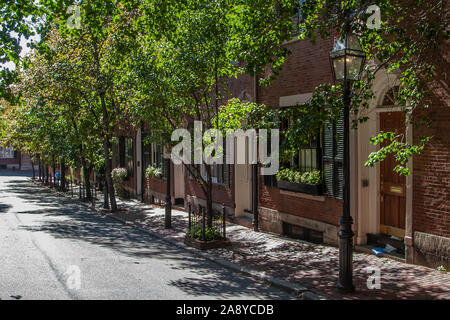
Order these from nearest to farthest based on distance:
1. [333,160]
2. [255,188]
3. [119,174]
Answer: [333,160] < [255,188] < [119,174]

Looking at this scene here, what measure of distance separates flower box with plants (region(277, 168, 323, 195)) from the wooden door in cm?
157

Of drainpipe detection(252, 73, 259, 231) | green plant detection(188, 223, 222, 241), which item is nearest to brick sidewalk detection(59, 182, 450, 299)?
drainpipe detection(252, 73, 259, 231)

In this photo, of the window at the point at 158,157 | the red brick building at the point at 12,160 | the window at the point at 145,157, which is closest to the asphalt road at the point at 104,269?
the window at the point at 158,157

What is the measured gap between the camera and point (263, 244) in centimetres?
1145

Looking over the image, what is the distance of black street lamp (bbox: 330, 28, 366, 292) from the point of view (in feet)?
22.8

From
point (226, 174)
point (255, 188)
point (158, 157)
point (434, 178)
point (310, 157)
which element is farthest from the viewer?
point (158, 157)

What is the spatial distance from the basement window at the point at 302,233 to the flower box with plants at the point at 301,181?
3.60ft

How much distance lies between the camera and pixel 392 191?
9617 millimetres

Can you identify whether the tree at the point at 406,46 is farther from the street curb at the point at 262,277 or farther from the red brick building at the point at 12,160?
the red brick building at the point at 12,160

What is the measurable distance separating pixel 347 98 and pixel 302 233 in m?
5.71

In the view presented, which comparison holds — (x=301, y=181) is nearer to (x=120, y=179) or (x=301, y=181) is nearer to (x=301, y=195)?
(x=301, y=195)

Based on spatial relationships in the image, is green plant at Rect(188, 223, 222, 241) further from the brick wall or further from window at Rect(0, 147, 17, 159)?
window at Rect(0, 147, 17, 159)

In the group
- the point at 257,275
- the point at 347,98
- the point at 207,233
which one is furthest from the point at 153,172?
the point at 347,98

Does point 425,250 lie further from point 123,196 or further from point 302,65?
point 123,196
